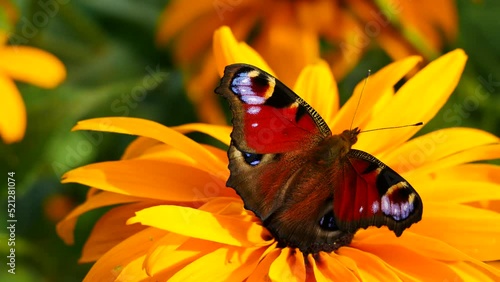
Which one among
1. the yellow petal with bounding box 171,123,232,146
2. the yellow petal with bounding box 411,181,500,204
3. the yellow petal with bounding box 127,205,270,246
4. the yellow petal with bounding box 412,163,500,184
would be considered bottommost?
the yellow petal with bounding box 127,205,270,246

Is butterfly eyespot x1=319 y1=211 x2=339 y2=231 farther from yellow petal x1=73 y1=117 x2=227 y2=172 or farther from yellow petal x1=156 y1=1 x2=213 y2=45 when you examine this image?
yellow petal x1=156 y1=1 x2=213 y2=45

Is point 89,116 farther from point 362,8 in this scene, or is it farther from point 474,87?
point 474,87

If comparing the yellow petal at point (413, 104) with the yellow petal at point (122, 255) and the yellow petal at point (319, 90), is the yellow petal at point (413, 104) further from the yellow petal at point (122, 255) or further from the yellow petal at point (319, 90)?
the yellow petal at point (122, 255)

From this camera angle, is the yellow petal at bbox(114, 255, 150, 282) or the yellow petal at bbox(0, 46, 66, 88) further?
the yellow petal at bbox(0, 46, 66, 88)

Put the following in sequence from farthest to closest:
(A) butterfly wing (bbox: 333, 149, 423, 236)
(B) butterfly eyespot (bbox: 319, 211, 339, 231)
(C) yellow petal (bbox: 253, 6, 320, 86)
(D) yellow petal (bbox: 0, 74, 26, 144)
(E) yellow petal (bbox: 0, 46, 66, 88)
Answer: (C) yellow petal (bbox: 253, 6, 320, 86) < (E) yellow petal (bbox: 0, 46, 66, 88) < (D) yellow petal (bbox: 0, 74, 26, 144) < (B) butterfly eyespot (bbox: 319, 211, 339, 231) < (A) butterfly wing (bbox: 333, 149, 423, 236)

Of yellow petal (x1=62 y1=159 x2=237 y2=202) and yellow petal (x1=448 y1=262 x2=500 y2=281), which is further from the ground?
yellow petal (x1=62 y1=159 x2=237 y2=202)

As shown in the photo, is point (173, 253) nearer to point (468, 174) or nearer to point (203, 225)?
point (203, 225)

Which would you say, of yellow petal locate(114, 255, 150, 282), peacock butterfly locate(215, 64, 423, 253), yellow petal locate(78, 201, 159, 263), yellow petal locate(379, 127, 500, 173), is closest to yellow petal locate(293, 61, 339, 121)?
yellow petal locate(379, 127, 500, 173)

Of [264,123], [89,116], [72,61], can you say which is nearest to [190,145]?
[264,123]
